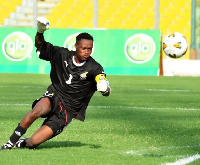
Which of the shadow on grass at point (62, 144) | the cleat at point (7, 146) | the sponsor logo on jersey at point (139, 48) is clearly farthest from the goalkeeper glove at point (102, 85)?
the sponsor logo on jersey at point (139, 48)

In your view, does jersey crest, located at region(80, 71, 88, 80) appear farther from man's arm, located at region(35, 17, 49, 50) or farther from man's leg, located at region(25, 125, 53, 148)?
man's leg, located at region(25, 125, 53, 148)

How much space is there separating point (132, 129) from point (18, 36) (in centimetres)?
1470

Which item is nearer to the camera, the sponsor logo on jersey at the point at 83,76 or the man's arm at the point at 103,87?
the man's arm at the point at 103,87

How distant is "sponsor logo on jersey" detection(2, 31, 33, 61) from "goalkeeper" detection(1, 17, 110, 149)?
15.6 metres

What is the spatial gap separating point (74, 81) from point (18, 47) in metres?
16.0

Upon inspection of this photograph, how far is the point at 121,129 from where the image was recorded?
31.7ft

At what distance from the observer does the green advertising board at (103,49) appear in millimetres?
23641

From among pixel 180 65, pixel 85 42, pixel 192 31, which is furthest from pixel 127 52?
Answer: pixel 85 42

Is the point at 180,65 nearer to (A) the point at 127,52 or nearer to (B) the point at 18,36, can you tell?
(A) the point at 127,52

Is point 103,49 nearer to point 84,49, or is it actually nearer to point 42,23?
point 84,49

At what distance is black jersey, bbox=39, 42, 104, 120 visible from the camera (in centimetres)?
787

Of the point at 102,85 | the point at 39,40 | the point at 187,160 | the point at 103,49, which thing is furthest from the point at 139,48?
the point at 187,160

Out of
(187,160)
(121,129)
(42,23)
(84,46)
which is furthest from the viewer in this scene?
(121,129)

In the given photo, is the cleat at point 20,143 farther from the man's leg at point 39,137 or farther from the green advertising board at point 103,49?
the green advertising board at point 103,49
